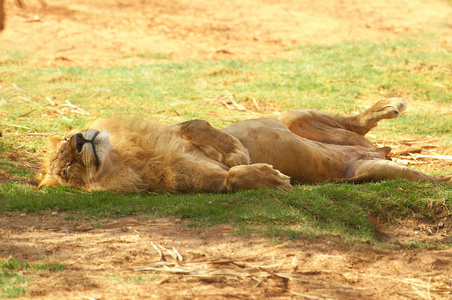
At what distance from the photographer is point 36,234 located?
12.8 feet

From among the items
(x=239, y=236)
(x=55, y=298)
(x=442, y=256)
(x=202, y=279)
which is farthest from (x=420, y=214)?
(x=55, y=298)

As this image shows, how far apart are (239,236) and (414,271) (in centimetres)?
117

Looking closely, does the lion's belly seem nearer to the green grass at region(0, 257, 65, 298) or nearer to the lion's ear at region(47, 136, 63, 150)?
the lion's ear at region(47, 136, 63, 150)

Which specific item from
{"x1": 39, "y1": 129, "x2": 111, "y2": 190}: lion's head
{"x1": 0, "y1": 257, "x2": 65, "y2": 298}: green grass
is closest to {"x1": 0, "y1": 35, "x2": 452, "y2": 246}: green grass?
{"x1": 39, "y1": 129, "x2": 111, "y2": 190}: lion's head

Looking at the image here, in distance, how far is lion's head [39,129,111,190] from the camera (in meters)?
4.76

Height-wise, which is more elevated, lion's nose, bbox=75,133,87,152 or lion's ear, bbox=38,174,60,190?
lion's nose, bbox=75,133,87,152

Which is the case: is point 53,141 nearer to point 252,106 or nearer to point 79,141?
Result: point 79,141

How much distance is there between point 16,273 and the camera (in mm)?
3115

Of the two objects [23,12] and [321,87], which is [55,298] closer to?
[321,87]

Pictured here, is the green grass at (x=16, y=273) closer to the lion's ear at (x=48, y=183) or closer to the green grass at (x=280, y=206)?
the green grass at (x=280, y=206)

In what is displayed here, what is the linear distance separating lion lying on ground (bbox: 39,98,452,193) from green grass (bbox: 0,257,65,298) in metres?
1.61

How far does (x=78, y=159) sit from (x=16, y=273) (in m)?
1.89

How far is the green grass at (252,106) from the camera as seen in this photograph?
423cm

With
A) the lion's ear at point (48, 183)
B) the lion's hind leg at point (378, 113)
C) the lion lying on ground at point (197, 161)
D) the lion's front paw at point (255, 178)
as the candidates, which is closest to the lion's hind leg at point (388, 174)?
the lion lying on ground at point (197, 161)
